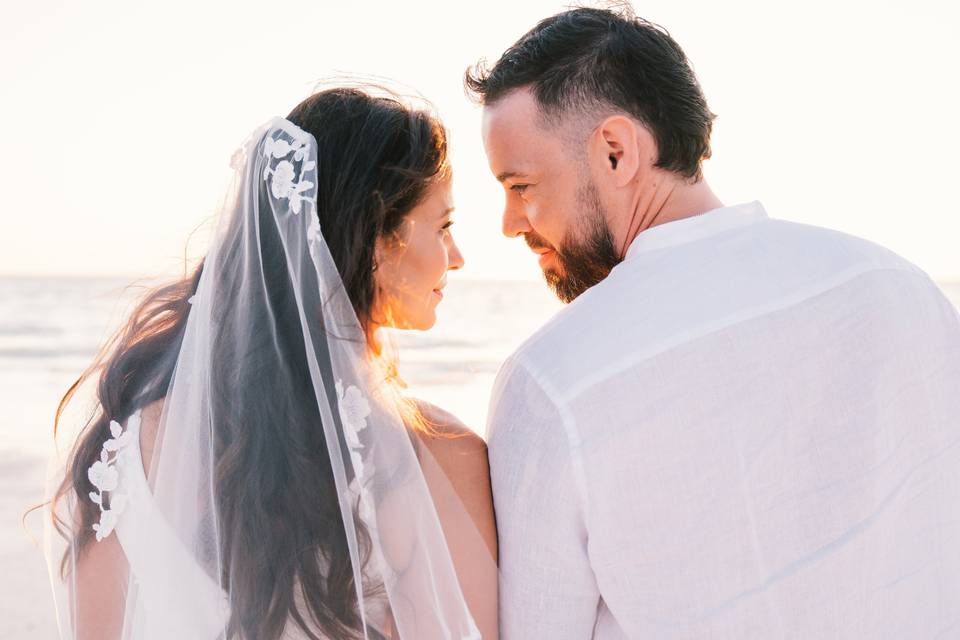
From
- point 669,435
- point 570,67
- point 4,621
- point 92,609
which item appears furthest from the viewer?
point 4,621

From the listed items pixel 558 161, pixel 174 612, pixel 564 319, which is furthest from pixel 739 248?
pixel 174 612

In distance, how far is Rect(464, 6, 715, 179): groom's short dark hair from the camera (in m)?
2.44

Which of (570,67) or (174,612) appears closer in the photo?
(174,612)

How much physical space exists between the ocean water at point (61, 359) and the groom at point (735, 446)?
1.86 feet

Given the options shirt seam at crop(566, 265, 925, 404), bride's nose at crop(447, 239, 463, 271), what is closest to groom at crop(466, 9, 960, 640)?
shirt seam at crop(566, 265, 925, 404)

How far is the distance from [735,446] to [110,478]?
4.50 ft

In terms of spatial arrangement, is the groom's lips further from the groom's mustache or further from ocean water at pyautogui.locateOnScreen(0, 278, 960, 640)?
ocean water at pyautogui.locateOnScreen(0, 278, 960, 640)

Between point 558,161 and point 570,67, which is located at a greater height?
point 570,67

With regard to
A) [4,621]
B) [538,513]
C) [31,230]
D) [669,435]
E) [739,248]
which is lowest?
[31,230]

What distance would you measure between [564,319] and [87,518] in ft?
3.87

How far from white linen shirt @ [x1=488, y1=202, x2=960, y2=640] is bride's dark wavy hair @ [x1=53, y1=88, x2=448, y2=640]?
16.3 inches

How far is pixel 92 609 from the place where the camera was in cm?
203

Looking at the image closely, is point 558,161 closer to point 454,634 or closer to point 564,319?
point 564,319

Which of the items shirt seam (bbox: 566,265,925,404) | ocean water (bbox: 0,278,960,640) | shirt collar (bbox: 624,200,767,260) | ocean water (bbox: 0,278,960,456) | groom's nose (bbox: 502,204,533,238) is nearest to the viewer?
shirt seam (bbox: 566,265,925,404)
